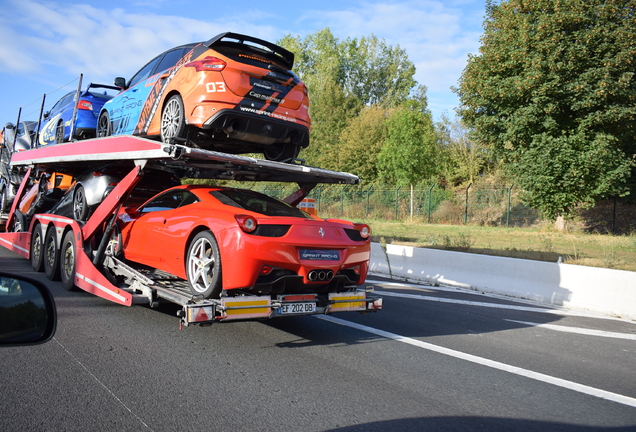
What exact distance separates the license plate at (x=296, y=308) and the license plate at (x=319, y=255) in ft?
1.52

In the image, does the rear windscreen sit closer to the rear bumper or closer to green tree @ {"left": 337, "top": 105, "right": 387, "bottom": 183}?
the rear bumper

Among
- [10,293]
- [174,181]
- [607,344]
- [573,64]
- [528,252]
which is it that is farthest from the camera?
[573,64]

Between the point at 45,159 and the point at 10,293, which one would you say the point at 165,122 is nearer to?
the point at 45,159

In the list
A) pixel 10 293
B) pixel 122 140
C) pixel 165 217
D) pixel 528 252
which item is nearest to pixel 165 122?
pixel 122 140

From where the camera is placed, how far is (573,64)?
64.3 ft

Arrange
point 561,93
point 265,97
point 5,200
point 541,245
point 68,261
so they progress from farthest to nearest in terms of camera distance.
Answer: point 561,93 < point 541,245 < point 5,200 < point 68,261 < point 265,97

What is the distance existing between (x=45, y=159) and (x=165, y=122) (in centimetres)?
294

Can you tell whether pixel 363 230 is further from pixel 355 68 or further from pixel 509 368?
pixel 355 68

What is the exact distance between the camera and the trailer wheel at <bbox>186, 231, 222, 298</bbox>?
16.6ft

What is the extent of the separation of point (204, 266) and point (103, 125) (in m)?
5.73

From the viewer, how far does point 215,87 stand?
268 inches

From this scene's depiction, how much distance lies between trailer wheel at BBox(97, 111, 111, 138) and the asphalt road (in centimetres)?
373

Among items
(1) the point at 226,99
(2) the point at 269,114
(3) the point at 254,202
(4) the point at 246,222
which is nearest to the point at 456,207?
(2) the point at 269,114

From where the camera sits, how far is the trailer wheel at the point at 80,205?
8055mm
